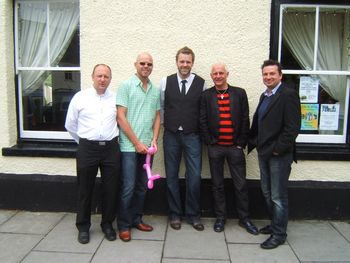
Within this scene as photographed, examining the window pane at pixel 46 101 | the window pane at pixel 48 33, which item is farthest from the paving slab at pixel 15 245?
the window pane at pixel 48 33

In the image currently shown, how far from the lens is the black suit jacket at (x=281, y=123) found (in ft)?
12.6

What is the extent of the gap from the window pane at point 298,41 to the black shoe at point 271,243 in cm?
205

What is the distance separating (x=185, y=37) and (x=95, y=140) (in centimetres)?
163

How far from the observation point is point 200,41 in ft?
15.0

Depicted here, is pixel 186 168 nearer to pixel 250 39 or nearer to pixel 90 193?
pixel 90 193

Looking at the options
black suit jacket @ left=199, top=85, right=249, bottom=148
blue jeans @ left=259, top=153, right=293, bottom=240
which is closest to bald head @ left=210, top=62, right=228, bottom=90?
black suit jacket @ left=199, top=85, right=249, bottom=148

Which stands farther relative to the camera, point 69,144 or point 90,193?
point 69,144

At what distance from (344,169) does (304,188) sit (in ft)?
1.78

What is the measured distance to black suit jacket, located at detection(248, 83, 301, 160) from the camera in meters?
Answer: 3.83

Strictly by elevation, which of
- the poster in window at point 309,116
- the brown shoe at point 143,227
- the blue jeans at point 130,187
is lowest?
the brown shoe at point 143,227

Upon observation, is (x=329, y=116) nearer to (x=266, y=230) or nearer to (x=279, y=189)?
(x=279, y=189)

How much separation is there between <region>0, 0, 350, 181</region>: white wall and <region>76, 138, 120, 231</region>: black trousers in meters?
1.03

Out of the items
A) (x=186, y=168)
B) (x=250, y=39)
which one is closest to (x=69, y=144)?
(x=186, y=168)

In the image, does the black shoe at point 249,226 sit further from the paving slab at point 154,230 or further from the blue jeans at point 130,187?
the blue jeans at point 130,187
